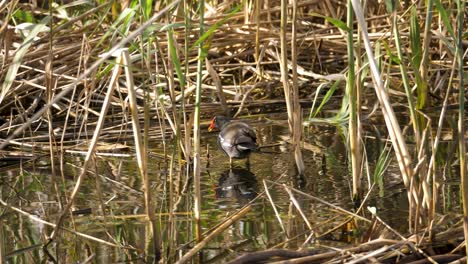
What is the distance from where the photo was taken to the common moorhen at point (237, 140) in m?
5.34

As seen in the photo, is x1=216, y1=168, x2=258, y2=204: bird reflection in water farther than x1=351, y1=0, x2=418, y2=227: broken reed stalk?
Yes

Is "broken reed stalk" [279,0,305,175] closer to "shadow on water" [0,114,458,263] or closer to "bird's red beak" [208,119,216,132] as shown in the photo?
"shadow on water" [0,114,458,263]

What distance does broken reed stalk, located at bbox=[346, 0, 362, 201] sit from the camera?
4.04 meters

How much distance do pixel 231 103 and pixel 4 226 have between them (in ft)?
9.03

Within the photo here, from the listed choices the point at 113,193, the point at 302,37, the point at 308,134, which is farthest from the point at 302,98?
the point at 113,193

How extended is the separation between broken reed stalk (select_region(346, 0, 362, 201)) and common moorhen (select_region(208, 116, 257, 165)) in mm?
1059

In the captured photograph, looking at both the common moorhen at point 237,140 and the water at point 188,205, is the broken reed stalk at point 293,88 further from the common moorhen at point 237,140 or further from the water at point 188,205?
the common moorhen at point 237,140

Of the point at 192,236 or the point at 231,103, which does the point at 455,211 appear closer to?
the point at 192,236

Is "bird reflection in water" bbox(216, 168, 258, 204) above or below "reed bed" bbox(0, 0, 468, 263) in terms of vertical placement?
below

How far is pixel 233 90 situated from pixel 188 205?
8.53 feet

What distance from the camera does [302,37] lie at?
6.98 metres

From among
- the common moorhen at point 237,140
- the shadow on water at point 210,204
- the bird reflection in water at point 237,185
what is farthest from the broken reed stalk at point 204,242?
the common moorhen at point 237,140

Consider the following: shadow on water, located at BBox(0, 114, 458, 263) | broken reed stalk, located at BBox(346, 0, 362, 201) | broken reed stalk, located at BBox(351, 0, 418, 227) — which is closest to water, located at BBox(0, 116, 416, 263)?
shadow on water, located at BBox(0, 114, 458, 263)

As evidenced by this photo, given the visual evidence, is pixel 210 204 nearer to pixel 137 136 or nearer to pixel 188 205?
pixel 188 205
